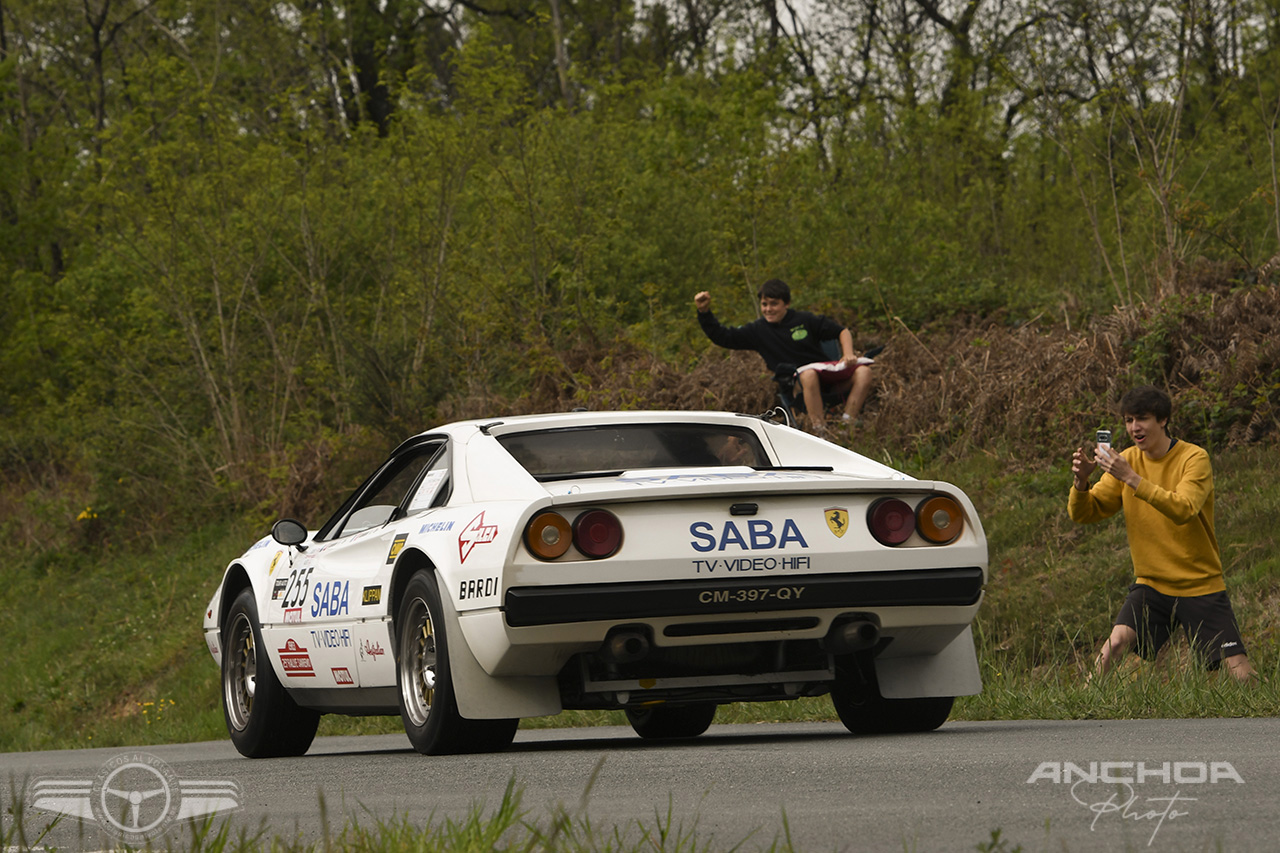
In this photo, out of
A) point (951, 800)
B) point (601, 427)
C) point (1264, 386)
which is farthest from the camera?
point (1264, 386)

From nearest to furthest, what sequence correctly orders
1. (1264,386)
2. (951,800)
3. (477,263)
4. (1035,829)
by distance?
(1035,829)
(951,800)
(1264,386)
(477,263)

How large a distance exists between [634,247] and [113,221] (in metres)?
7.59

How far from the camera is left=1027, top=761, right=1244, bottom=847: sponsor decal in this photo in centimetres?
445

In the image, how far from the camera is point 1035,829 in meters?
4.29

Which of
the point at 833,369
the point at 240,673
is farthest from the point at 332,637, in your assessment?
the point at 833,369

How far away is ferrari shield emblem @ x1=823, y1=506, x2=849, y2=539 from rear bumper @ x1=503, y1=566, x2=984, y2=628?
18 cm

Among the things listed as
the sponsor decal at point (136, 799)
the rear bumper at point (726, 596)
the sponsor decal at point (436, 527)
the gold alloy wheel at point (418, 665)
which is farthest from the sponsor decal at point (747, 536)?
the sponsor decal at point (136, 799)

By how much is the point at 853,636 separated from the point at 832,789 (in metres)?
1.78

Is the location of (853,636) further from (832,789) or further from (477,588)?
(832,789)

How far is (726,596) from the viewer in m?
6.78

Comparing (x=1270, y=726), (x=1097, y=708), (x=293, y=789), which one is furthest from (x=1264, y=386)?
(x=293, y=789)

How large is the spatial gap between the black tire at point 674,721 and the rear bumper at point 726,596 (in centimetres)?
250

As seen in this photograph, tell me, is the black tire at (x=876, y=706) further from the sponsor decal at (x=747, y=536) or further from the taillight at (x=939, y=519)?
the sponsor decal at (x=747, y=536)

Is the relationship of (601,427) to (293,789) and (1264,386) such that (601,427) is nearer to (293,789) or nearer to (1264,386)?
(293,789)
